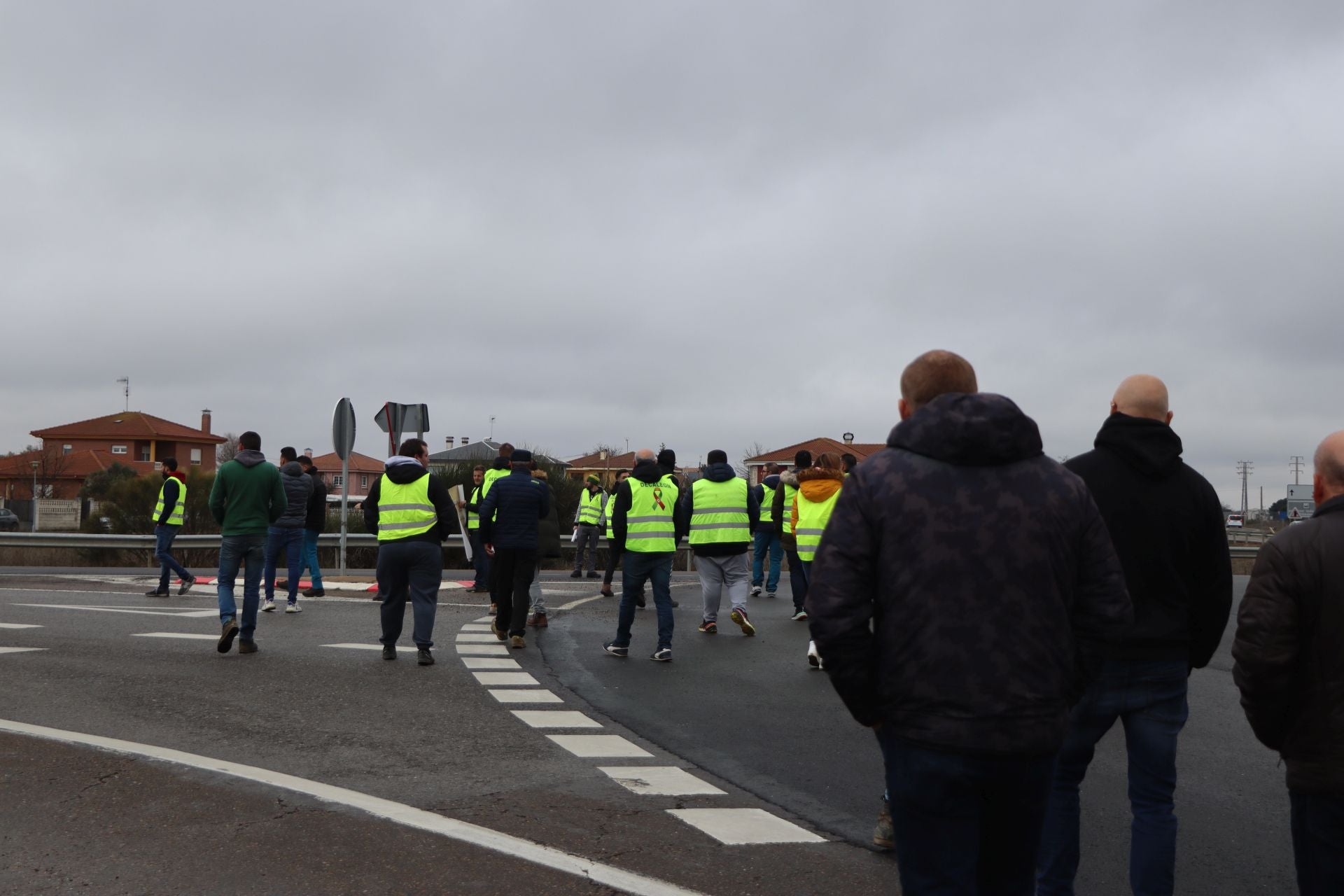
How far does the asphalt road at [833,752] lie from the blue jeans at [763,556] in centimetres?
523

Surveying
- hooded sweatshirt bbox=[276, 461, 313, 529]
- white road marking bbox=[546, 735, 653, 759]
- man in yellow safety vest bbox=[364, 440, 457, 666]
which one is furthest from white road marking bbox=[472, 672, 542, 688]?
hooded sweatshirt bbox=[276, 461, 313, 529]

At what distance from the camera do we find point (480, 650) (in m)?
12.3

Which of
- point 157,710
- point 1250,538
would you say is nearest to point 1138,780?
point 157,710

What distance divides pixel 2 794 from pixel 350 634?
705 centimetres

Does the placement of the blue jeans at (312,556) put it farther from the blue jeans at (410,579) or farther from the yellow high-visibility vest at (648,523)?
the yellow high-visibility vest at (648,523)

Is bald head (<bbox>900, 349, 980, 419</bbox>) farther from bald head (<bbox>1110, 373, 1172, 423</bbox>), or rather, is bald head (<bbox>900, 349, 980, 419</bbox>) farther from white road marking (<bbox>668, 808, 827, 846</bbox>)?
white road marking (<bbox>668, 808, 827, 846</bbox>)

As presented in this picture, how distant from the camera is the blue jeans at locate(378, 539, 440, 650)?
36.6ft

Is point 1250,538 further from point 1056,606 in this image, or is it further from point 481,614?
point 1056,606

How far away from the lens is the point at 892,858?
210 inches

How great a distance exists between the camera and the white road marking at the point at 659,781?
650 cm

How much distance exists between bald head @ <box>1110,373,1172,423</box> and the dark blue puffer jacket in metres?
8.48

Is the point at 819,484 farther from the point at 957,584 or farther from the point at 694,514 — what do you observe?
the point at 957,584

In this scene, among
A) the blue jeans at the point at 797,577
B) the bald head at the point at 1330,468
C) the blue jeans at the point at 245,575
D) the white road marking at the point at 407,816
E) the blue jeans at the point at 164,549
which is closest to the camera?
the bald head at the point at 1330,468

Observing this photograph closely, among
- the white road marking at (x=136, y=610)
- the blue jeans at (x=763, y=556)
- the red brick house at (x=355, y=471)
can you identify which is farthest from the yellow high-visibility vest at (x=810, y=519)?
the red brick house at (x=355, y=471)
